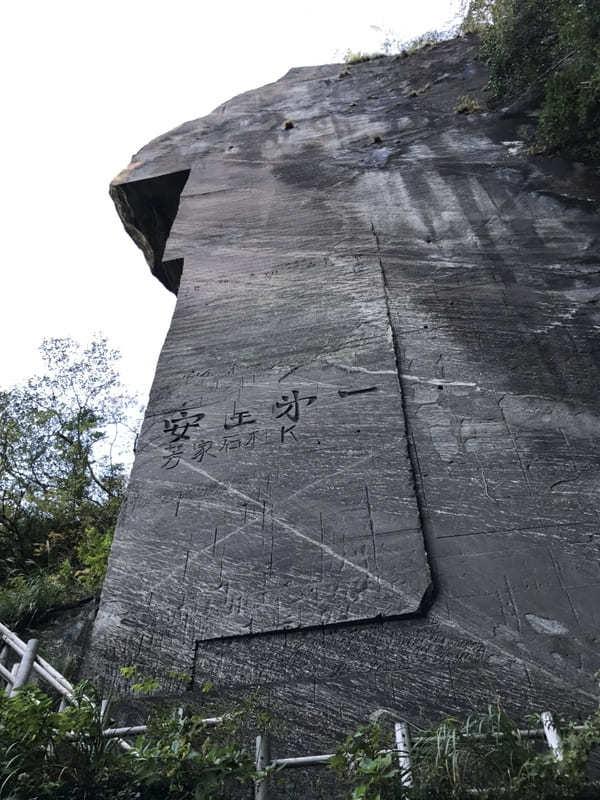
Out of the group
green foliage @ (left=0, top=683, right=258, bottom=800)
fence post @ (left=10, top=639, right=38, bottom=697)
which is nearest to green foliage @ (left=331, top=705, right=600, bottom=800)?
green foliage @ (left=0, top=683, right=258, bottom=800)

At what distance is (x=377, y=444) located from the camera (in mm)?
5027

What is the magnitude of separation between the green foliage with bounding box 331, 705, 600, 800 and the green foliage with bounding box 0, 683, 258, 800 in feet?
1.46

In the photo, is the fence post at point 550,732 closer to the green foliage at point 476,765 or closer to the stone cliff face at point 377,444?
the green foliage at point 476,765

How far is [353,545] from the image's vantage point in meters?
4.43

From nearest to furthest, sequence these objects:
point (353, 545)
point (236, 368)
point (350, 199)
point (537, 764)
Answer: point (537, 764) → point (353, 545) → point (236, 368) → point (350, 199)

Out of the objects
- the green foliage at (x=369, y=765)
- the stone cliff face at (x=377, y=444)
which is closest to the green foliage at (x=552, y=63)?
the stone cliff face at (x=377, y=444)

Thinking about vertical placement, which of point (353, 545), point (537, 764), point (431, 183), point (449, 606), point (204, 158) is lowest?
point (449, 606)

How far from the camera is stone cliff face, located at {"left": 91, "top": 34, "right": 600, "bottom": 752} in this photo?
394 centimetres

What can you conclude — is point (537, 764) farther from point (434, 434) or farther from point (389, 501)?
point (434, 434)

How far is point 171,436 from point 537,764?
368cm

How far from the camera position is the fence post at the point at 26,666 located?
3443 mm

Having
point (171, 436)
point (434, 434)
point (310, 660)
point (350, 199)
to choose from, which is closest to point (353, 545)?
point (310, 660)

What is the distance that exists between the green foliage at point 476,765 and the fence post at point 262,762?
1.12 feet

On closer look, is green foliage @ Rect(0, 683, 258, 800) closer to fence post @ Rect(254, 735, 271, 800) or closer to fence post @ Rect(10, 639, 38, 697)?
fence post @ Rect(254, 735, 271, 800)
